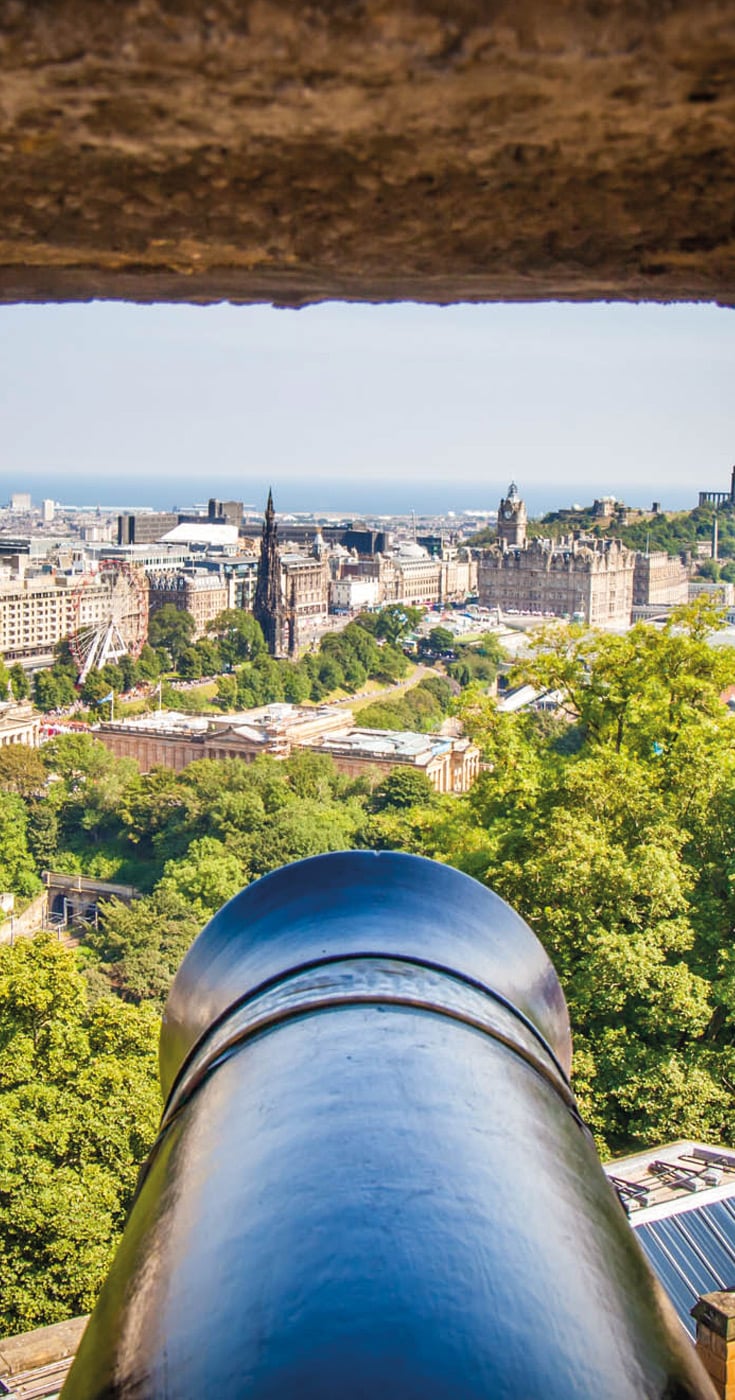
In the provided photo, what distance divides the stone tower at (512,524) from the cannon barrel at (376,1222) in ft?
365

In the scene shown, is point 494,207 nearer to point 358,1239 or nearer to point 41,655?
point 358,1239

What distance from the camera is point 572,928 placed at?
38.2 feet

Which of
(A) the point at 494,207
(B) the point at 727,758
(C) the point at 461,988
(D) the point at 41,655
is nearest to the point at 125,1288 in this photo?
(C) the point at 461,988

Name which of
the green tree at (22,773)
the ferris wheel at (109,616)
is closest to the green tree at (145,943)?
the green tree at (22,773)

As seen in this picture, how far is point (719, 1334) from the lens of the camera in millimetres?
5480

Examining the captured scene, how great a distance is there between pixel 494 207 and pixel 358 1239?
1.07m

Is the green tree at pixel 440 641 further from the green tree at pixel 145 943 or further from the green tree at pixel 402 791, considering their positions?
the green tree at pixel 145 943

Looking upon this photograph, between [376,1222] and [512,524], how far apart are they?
113382 mm

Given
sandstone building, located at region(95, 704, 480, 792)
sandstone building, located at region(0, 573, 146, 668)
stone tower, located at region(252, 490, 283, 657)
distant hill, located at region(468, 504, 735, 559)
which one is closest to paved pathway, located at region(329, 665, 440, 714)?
stone tower, located at region(252, 490, 283, 657)

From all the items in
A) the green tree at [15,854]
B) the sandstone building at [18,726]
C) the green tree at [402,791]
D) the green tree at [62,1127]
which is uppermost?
the green tree at [62,1127]

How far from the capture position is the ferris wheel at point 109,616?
72312 millimetres

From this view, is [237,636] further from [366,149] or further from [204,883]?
[366,149]

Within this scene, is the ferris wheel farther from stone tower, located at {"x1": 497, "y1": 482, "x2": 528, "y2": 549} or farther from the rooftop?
the rooftop

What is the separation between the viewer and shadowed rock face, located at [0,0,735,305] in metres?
1.14
